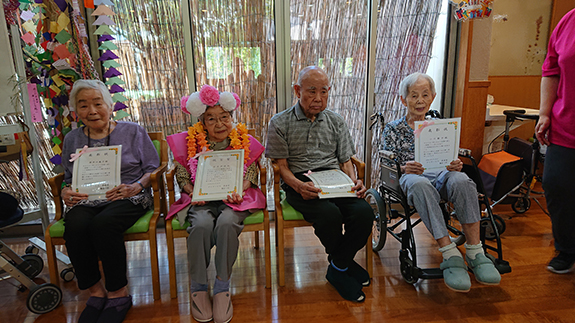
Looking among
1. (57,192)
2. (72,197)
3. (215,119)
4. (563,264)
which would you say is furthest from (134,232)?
(563,264)

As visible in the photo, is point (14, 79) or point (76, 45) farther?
point (76, 45)

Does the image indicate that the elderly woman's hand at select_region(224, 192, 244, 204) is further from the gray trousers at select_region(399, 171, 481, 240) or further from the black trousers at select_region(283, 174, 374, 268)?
the gray trousers at select_region(399, 171, 481, 240)

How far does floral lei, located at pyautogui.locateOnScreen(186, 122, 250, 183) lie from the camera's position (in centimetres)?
221

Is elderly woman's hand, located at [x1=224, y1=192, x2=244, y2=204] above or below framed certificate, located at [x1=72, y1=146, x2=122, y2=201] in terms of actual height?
below

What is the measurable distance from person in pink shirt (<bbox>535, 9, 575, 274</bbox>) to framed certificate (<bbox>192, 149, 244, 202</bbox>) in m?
2.03

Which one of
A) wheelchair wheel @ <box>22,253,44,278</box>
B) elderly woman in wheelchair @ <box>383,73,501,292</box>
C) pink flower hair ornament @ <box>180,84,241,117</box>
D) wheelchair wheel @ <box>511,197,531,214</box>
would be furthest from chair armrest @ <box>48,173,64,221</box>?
wheelchair wheel @ <box>511,197,531,214</box>

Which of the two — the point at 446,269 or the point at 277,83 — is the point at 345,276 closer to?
the point at 446,269

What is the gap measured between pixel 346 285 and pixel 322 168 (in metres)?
0.79

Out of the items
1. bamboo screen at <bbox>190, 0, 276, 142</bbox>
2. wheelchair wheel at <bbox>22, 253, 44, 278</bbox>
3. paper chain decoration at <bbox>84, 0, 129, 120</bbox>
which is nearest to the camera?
wheelchair wheel at <bbox>22, 253, 44, 278</bbox>

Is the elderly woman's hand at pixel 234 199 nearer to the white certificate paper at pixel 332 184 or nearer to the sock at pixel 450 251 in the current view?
the white certificate paper at pixel 332 184

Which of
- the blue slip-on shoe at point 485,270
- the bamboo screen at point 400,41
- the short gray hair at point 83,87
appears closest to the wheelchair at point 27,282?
the short gray hair at point 83,87

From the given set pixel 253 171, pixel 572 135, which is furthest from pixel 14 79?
pixel 572 135

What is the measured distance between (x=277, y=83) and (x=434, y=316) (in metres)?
2.13

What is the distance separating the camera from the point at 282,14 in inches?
114
